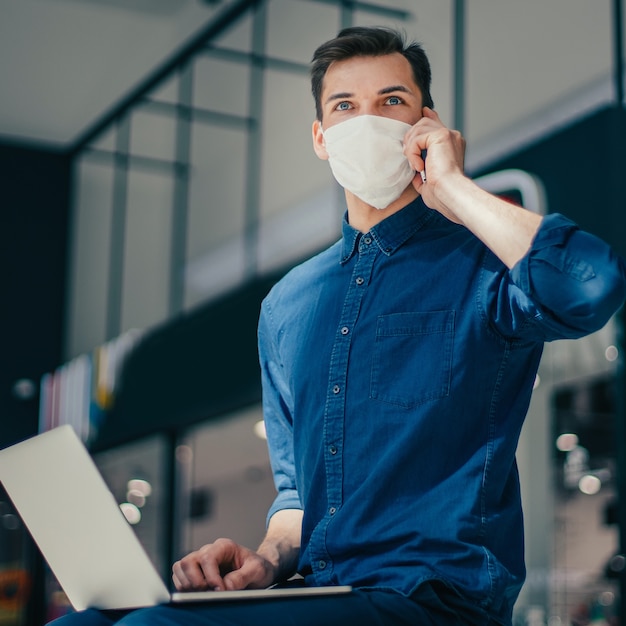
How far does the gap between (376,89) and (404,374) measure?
1.48ft

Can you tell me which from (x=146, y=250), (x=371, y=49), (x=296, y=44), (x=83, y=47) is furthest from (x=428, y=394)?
(x=83, y=47)

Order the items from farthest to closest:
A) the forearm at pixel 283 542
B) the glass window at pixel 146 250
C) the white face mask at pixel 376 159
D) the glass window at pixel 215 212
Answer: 1. the glass window at pixel 146 250
2. the glass window at pixel 215 212
3. the white face mask at pixel 376 159
4. the forearm at pixel 283 542

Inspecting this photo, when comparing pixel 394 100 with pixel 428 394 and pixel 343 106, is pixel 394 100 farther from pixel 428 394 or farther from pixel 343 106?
pixel 428 394

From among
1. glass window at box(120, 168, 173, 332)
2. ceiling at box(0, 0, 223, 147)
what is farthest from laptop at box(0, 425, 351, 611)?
ceiling at box(0, 0, 223, 147)

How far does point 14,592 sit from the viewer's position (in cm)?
991

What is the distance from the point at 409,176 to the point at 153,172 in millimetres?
7671

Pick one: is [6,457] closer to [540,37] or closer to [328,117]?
[328,117]

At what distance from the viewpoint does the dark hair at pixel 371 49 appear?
1.71m

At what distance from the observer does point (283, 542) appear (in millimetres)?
1569

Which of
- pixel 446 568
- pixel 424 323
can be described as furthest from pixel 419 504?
pixel 424 323

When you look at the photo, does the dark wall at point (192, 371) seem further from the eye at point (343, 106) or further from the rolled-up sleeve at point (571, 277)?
the rolled-up sleeve at point (571, 277)

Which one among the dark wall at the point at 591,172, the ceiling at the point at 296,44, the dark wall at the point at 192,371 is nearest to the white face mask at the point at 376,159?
the dark wall at the point at 591,172

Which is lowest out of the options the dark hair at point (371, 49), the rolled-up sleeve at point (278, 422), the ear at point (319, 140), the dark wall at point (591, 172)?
the rolled-up sleeve at point (278, 422)

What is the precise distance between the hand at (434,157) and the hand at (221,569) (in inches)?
19.8
